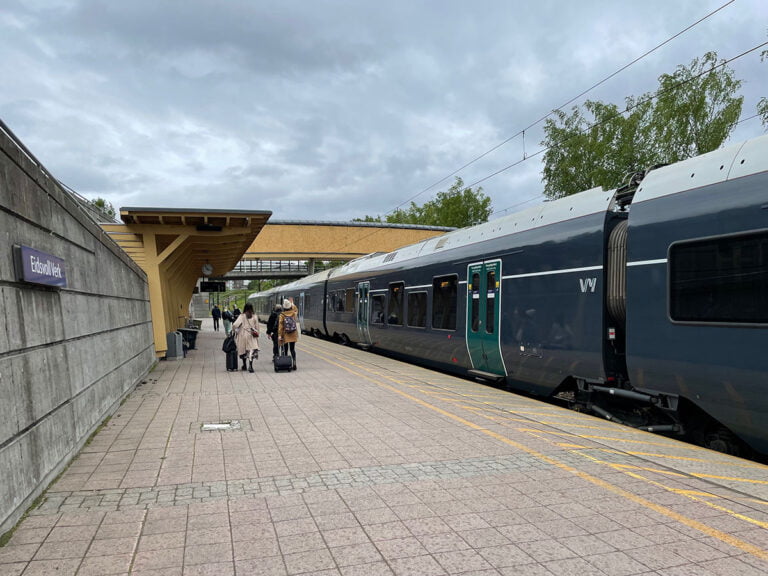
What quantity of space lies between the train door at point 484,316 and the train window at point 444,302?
713 mm

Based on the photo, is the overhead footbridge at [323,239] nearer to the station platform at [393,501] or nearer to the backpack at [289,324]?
the backpack at [289,324]

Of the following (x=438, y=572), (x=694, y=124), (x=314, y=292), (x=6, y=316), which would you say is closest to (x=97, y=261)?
(x=6, y=316)

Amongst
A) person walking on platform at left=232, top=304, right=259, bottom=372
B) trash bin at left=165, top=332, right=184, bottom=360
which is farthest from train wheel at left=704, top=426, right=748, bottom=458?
trash bin at left=165, top=332, right=184, bottom=360

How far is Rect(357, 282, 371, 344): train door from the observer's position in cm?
1766

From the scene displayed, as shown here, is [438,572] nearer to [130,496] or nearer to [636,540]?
[636,540]

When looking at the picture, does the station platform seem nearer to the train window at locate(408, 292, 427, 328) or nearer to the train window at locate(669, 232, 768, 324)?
the train window at locate(669, 232, 768, 324)

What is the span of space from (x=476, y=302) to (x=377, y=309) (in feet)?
21.6

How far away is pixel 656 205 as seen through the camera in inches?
249

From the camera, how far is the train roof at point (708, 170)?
536 centimetres

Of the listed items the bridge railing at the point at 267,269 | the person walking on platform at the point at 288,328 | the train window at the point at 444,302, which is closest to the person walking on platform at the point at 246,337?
the person walking on platform at the point at 288,328

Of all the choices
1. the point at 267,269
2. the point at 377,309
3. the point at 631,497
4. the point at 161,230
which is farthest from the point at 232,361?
the point at 267,269

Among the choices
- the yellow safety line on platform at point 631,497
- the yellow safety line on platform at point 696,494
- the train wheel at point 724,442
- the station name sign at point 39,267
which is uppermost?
the station name sign at point 39,267

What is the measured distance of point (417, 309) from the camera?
43.9ft

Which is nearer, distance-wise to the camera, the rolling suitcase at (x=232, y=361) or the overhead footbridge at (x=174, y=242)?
the rolling suitcase at (x=232, y=361)
